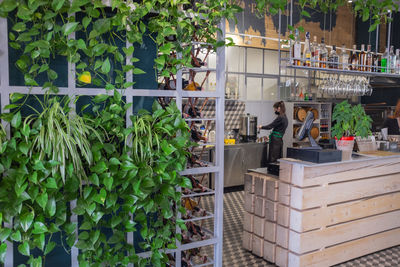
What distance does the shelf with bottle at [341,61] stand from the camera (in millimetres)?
4148

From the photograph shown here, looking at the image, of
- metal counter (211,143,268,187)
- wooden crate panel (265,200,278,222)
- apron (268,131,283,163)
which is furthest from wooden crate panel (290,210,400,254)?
apron (268,131,283,163)

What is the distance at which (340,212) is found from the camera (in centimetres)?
364

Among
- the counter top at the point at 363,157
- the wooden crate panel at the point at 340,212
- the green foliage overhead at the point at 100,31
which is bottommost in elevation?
the wooden crate panel at the point at 340,212

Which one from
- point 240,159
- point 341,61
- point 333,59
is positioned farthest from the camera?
point 240,159

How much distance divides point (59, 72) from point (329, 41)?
813 cm

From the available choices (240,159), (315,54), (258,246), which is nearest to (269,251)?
(258,246)

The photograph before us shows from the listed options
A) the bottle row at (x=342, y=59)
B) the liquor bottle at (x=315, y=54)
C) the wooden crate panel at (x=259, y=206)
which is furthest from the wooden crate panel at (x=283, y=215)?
the liquor bottle at (x=315, y=54)

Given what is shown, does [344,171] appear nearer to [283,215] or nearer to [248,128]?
[283,215]

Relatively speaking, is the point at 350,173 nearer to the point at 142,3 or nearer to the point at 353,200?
the point at 353,200

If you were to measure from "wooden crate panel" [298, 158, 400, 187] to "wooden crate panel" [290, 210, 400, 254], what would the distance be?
1.56 feet

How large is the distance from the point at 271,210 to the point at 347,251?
3.01 ft

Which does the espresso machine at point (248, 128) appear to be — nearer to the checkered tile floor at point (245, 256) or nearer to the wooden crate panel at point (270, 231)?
the checkered tile floor at point (245, 256)

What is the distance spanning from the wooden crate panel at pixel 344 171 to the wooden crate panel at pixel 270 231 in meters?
0.55

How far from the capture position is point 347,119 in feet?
12.9
